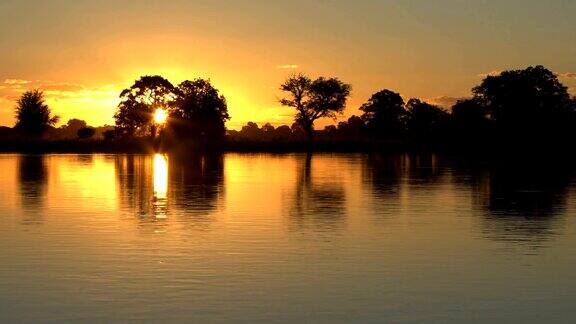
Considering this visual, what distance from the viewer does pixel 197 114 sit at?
129625mm

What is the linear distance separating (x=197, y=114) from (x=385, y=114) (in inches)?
2121

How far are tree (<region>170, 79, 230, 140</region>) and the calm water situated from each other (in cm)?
9308

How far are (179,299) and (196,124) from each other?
11620 cm

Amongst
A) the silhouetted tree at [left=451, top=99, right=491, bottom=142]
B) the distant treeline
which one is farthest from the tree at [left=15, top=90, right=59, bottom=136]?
the silhouetted tree at [left=451, top=99, right=491, bottom=142]

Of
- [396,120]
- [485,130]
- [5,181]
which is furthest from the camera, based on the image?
[396,120]

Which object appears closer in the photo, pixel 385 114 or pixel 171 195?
pixel 171 195

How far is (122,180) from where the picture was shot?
44.4m

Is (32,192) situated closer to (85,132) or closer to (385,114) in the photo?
(85,132)

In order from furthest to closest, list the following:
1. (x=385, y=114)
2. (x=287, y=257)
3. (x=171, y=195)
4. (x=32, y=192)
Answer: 1. (x=385, y=114)
2. (x=32, y=192)
3. (x=171, y=195)
4. (x=287, y=257)

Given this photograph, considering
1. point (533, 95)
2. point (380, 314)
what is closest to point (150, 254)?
point (380, 314)

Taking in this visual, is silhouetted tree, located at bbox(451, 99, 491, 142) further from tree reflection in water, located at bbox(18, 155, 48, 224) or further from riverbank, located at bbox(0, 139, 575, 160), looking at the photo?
tree reflection in water, located at bbox(18, 155, 48, 224)

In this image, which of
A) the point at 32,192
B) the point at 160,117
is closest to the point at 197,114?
the point at 160,117

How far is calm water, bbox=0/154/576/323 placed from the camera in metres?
12.8

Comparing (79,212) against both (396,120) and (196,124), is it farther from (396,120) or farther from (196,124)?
(396,120)
